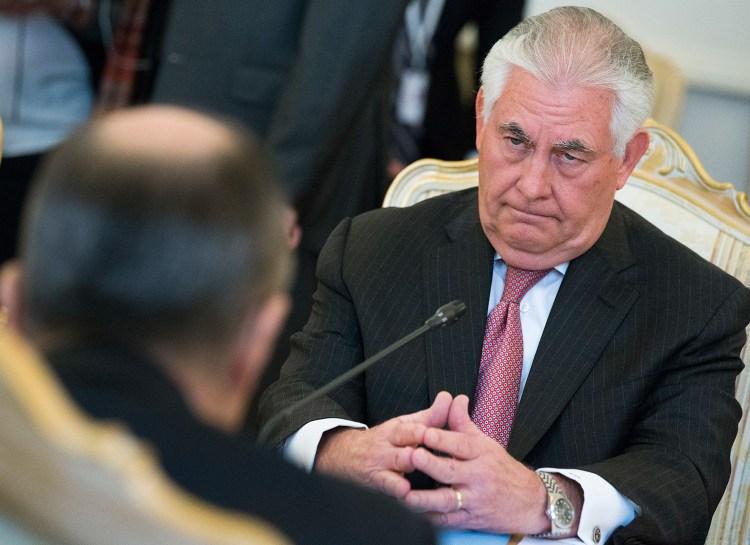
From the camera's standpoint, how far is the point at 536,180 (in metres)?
1.98

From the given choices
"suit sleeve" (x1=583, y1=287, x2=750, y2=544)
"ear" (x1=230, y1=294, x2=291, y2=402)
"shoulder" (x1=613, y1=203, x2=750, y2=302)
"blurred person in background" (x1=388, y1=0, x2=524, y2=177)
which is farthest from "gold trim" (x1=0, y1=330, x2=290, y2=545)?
"blurred person in background" (x1=388, y1=0, x2=524, y2=177)

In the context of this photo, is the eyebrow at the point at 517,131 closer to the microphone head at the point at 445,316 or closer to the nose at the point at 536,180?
the nose at the point at 536,180

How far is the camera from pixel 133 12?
3.57 m

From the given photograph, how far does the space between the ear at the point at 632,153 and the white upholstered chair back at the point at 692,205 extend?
25 cm

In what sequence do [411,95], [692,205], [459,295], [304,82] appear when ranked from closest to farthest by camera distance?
[459,295], [692,205], [304,82], [411,95]

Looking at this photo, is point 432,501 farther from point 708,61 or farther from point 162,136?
point 708,61

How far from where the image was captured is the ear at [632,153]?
2.08 metres

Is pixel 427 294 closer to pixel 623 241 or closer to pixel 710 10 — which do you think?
pixel 623 241

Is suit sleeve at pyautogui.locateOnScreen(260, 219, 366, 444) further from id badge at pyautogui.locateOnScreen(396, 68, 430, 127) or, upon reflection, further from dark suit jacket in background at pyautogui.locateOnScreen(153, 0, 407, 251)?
id badge at pyautogui.locateOnScreen(396, 68, 430, 127)

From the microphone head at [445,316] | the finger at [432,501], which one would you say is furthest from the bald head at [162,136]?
the finger at [432,501]

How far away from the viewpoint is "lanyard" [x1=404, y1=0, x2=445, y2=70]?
3.71m

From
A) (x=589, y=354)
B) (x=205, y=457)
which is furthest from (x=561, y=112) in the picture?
(x=205, y=457)

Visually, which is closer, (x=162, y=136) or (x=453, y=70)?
(x=162, y=136)

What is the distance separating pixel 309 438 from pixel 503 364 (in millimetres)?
383
